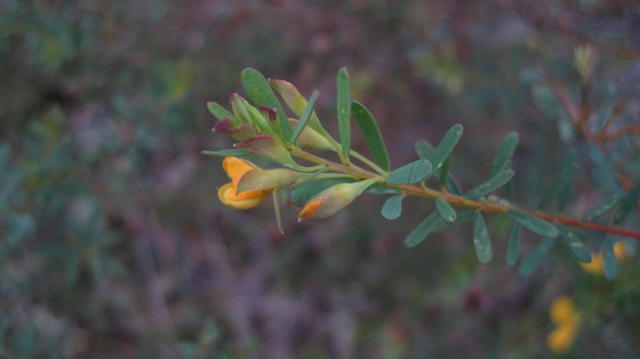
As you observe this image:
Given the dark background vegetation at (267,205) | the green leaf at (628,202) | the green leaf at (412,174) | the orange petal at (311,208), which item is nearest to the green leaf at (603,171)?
the dark background vegetation at (267,205)

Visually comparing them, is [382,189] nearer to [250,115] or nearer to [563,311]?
[250,115]

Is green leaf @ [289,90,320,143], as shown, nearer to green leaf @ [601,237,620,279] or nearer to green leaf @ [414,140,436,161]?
green leaf @ [414,140,436,161]

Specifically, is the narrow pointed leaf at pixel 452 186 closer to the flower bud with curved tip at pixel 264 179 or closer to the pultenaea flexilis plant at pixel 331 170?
the pultenaea flexilis plant at pixel 331 170

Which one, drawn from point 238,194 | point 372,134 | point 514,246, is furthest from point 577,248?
point 238,194

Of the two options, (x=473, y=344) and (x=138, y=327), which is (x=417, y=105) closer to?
(x=473, y=344)

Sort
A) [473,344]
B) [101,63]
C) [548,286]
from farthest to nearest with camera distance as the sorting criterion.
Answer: [101,63] < [473,344] < [548,286]

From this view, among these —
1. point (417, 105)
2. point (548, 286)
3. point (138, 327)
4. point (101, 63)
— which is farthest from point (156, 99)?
point (548, 286)
